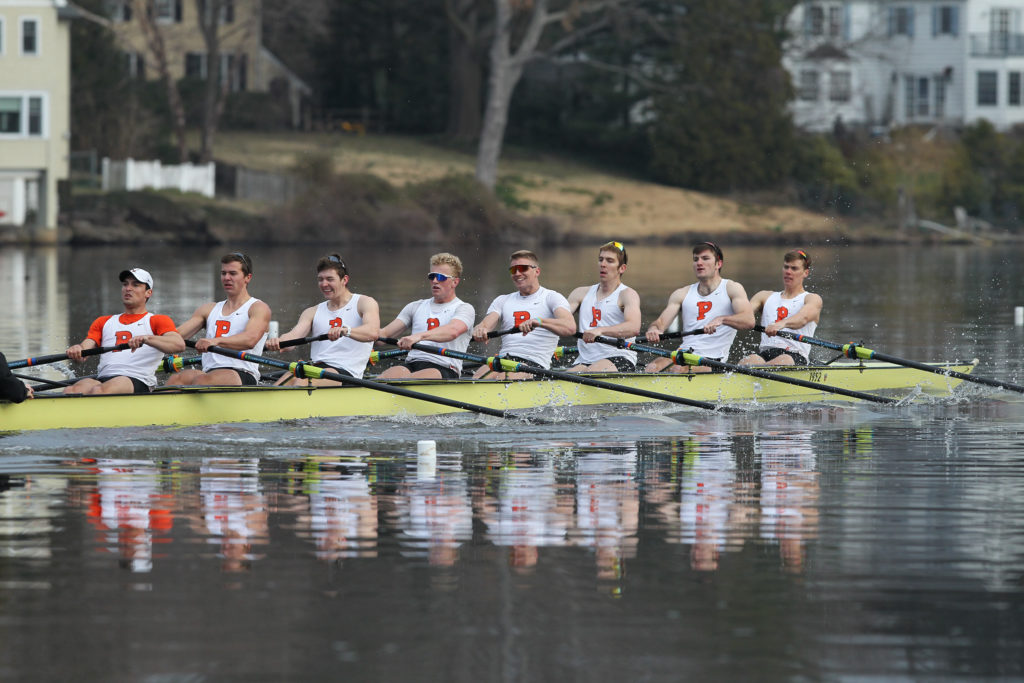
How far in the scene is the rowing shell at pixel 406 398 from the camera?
12.8m

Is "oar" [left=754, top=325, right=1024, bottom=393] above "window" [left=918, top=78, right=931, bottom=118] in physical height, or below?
below

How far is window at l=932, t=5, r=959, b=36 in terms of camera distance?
2751 inches

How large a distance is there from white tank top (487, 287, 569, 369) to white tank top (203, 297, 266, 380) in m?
2.29

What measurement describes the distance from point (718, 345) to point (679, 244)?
3697 cm

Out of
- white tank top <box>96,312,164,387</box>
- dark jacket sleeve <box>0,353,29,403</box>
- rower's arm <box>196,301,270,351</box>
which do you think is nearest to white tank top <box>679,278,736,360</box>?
rower's arm <box>196,301,270,351</box>

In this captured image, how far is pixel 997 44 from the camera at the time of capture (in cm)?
6981

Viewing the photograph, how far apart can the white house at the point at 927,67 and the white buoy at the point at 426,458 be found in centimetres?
5720

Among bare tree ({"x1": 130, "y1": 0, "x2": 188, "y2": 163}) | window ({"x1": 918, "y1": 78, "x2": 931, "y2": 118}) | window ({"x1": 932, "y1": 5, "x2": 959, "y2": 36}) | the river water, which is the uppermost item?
window ({"x1": 932, "y1": 5, "x2": 959, "y2": 36})

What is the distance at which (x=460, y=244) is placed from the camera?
50281 mm

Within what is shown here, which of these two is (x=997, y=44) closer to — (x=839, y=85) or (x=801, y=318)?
(x=839, y=85)

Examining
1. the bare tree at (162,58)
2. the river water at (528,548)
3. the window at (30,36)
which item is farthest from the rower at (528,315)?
the bare tree at (162,58)

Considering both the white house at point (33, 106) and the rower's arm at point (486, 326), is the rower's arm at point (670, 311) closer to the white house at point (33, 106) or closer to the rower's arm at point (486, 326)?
the rower's arm at point (486, 326)

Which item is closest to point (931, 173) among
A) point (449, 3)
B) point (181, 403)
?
point (449, 3)

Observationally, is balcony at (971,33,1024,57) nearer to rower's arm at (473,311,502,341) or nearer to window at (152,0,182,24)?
window at (152,0,182,24)
